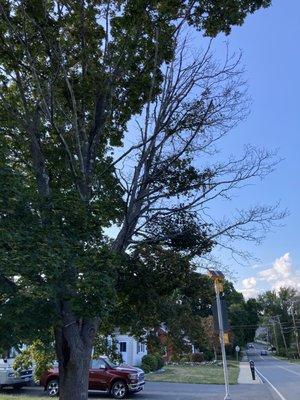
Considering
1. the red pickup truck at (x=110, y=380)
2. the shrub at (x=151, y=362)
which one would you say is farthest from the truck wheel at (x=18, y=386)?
the shrub at (x=151, y=362)

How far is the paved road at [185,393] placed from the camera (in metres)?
18.5

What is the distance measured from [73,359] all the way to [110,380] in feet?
35.8

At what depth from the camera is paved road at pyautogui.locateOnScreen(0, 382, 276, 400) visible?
1847 cm

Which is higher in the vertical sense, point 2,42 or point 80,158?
point 2,42

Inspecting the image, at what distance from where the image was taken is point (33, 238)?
621 cm

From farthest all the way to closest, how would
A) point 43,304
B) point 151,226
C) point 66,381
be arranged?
point 151,226 → point 66,381 → point 43,304

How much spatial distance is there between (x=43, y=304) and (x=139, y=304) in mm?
4645

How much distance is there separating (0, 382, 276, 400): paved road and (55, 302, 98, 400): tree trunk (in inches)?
390

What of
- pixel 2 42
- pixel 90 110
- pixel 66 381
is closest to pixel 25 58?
pixel 2 42

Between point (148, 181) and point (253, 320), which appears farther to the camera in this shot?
point (253, 320)

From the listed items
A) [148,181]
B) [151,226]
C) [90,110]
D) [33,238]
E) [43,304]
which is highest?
[90,110]

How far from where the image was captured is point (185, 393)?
66.5 feet

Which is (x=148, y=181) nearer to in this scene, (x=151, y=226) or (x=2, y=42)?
(x=151, y=226)

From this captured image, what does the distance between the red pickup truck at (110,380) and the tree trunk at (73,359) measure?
10.3m
